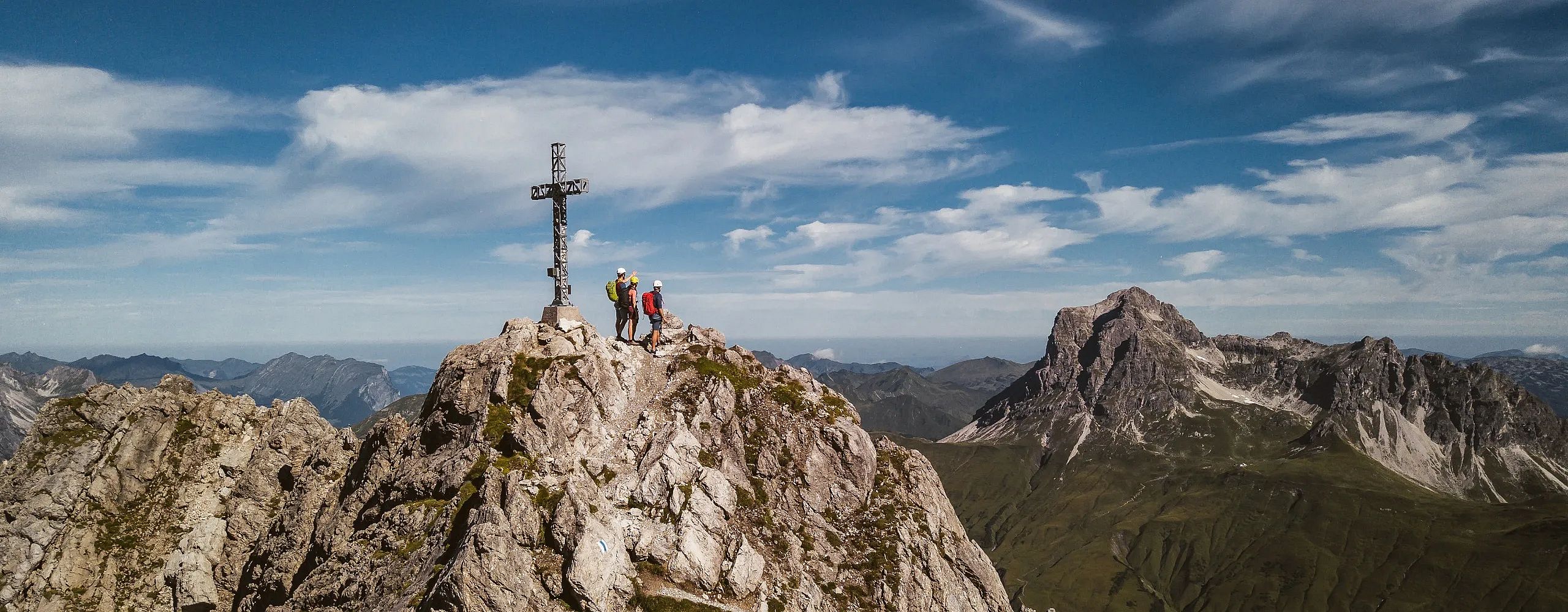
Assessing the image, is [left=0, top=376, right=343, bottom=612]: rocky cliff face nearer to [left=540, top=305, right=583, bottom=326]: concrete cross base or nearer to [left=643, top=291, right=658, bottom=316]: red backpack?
[left=540, top=305, right=583, bottom=326]: concrete cross base

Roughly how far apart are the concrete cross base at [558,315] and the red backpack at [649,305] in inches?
291

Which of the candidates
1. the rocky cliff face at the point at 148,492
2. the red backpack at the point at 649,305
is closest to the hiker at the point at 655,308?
the red backpack at the point at 649,305

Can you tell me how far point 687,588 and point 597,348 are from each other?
24183mm

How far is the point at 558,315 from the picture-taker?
234 feet

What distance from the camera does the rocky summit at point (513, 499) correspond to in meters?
52.4

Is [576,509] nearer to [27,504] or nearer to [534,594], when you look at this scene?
[534,594]

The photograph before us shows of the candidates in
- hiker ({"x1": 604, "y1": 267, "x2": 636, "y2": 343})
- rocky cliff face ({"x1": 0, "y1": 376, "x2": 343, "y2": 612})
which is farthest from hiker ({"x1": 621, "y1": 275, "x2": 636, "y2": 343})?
rocky cliff face ({"x1": 0, "y1": 376, "x2": 343, "y2": 612})

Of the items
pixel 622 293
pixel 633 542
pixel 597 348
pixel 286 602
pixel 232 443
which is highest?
pixel 622 293

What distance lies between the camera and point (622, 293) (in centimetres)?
7056

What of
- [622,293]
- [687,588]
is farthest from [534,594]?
[622,293]

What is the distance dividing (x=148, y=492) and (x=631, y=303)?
5088 centimetres

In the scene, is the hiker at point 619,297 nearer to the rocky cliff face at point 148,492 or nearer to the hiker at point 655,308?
the hiker at point 655,308

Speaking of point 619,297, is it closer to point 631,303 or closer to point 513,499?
point 631,303

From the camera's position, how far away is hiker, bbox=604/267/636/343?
6906cm
